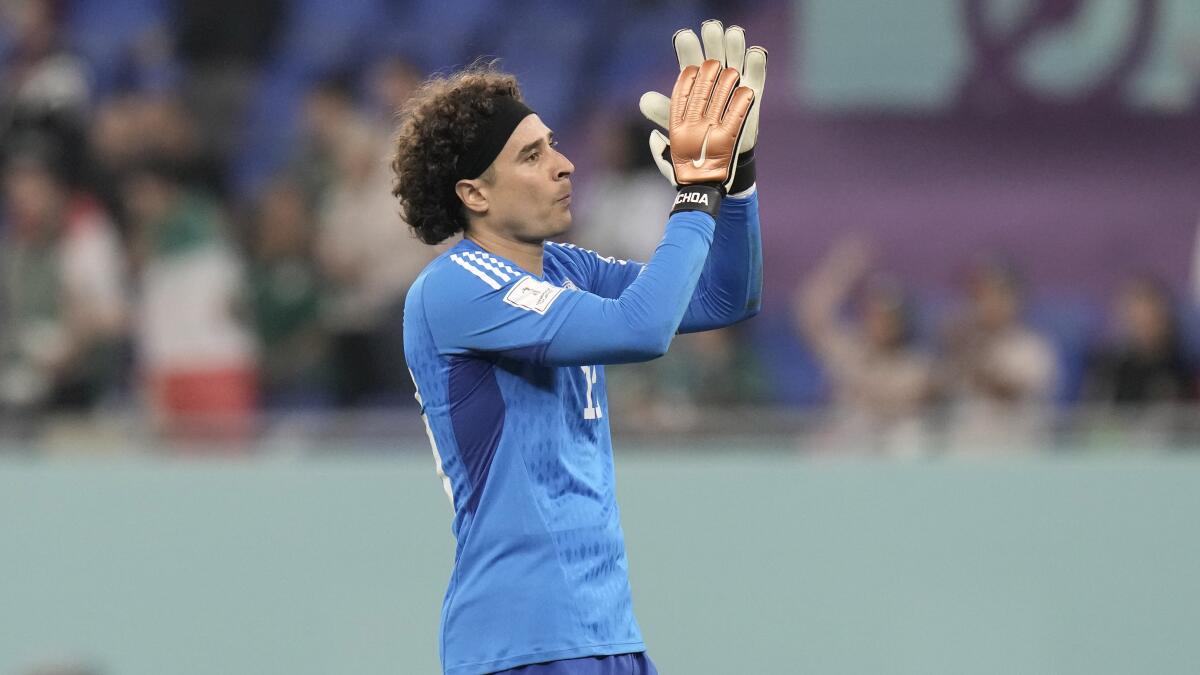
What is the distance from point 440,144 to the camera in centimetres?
377

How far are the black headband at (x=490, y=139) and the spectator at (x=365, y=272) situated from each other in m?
3.29

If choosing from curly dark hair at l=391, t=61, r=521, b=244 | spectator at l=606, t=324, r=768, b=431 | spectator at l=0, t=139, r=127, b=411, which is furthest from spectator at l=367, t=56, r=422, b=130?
curly dark hair at l=391, t=61, r=521, b=244

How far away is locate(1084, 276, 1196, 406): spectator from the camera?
6.59 meters

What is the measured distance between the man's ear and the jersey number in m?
0.38

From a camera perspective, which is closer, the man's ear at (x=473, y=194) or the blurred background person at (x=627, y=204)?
the man's ear at (x=473, y=194)

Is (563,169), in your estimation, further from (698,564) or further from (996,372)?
(698,564)

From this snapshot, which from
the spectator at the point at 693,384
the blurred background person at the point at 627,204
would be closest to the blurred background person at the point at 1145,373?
the spectator at the point at 693,384

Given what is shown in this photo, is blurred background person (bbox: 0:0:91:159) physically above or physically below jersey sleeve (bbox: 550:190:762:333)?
above

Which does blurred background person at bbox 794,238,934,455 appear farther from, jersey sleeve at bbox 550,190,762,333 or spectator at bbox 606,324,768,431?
jersey sleeve at bbox 550,190,762,333

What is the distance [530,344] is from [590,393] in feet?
0.90

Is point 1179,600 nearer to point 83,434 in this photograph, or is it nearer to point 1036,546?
point 1036,546

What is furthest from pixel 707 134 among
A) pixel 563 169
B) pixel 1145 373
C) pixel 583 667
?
pixel 1145 373

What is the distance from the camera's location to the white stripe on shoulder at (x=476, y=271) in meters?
3.61

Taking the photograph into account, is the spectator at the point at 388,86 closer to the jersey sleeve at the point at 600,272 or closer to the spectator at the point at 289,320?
the spectator at the point at 289,320
